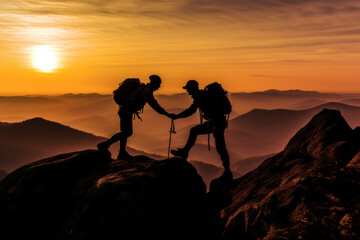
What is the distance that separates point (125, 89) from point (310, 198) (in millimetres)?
8813

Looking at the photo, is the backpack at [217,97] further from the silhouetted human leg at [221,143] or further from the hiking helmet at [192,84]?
the silhouetted human leg at [221,143]

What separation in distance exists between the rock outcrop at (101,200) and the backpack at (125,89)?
2798mm

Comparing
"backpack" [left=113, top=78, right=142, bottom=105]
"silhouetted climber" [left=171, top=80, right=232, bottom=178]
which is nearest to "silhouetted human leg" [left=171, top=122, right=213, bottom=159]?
"silhouetted climber" [left=171, top=80, right=232, bottom=178]

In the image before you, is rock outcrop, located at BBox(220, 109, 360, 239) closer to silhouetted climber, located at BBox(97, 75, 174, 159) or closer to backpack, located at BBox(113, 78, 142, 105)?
silhouetted climber, located at BBox(97, 75, 174, 159)

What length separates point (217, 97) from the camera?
13.3 meters

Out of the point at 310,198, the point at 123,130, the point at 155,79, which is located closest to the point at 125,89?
the point at 155,79

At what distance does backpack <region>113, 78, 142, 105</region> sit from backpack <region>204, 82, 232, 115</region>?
10.1 feet

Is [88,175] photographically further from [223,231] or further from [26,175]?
[223,231]

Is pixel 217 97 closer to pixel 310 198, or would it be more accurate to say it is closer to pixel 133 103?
pixel 133 103

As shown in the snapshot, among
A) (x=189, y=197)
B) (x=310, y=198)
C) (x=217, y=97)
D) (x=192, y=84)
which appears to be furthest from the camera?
(x=192, y=84)

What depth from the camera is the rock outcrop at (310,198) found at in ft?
22.1

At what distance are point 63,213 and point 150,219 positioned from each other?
337 centimetres

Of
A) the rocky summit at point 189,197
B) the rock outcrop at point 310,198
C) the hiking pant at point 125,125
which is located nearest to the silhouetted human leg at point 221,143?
the rocky summit at point 189,197

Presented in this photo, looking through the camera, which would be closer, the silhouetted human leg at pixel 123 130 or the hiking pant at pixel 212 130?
the hiking pant at pixel 212 130
